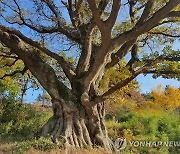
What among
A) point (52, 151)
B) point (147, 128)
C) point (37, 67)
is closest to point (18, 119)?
point (37, 67)

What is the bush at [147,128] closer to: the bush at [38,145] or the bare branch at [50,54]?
the bare branch at [50,54]

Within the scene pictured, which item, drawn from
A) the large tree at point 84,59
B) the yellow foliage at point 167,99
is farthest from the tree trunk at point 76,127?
the yellow foliage at point 167,99

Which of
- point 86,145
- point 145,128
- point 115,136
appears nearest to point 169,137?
point 145,128

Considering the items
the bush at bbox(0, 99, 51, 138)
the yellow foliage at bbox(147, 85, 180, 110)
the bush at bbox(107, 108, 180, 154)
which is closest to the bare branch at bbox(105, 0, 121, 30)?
the bush at bbox(0, 99, 51, 138)

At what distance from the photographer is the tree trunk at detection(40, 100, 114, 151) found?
8389 millimetres

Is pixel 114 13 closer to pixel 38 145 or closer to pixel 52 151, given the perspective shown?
pixel 52 151

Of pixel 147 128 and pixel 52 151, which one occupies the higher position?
pixel 147 128

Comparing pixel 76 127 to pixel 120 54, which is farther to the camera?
pixel 120 54

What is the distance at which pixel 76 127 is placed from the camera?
8.80 meters

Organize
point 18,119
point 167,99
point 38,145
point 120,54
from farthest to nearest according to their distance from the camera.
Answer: point 167,99, point 18,119, point 120,54, point 38,145

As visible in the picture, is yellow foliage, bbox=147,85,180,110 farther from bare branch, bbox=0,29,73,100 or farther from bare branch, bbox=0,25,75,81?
bare branch, bbox=0,29,73,100

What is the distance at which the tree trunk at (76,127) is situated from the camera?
8.39 meters

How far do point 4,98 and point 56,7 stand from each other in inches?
174

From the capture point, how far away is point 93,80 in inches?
377
